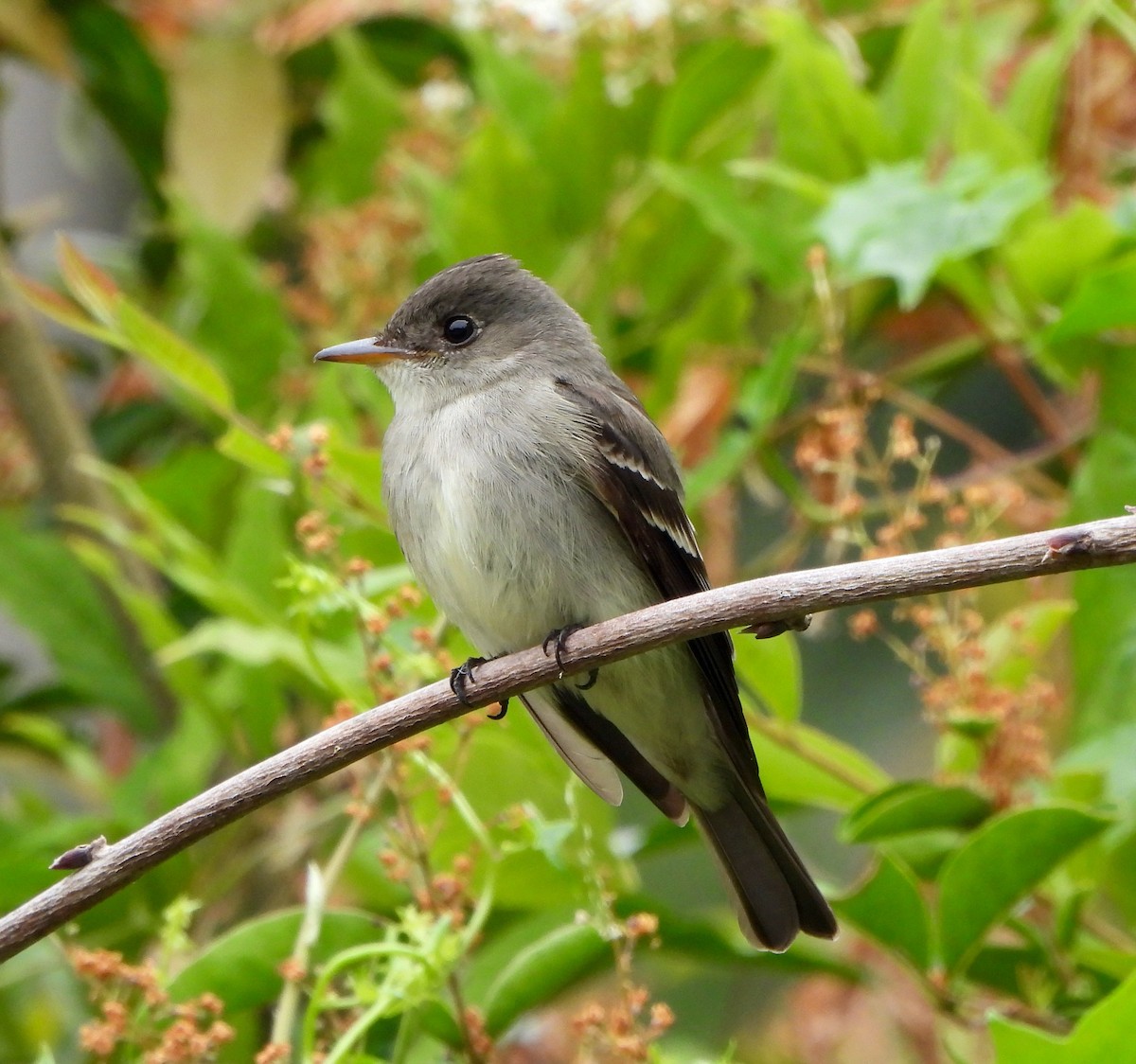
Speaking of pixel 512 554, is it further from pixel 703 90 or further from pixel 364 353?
pixel 703 90

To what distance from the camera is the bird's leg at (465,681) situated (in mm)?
1736

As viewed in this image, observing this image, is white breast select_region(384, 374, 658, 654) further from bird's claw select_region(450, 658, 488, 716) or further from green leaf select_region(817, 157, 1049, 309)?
green leaf select_region(817, 157, 1049, 309)

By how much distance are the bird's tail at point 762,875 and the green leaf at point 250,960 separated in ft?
1.91

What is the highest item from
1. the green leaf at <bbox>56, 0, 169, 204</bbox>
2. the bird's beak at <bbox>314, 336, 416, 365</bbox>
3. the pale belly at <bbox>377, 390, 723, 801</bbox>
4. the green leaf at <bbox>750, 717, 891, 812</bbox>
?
the green leaf at <bbox>56, 0, 169, 204</bbox>

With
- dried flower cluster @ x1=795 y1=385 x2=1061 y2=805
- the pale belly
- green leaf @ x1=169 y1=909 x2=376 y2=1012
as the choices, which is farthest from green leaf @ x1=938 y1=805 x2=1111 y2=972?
green leaf @ x1=169 y1=909 x2=376 y2=1012

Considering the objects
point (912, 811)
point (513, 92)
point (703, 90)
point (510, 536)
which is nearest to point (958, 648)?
point (912, 811)

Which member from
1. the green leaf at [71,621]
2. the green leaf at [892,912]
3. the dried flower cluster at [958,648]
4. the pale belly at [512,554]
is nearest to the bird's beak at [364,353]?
the pale belly at [512,554]

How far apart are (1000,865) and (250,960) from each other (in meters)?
1.05

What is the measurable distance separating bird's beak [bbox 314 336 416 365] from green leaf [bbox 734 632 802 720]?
80 cm

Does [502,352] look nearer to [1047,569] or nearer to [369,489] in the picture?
[369,489]

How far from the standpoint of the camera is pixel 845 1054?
341cm

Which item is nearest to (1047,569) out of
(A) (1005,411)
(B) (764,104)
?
(B) (764,104)

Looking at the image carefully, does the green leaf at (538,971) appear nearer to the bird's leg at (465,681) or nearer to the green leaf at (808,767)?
the bird's leg at (465,681)

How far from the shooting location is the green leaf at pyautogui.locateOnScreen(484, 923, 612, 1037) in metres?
2.11
